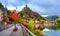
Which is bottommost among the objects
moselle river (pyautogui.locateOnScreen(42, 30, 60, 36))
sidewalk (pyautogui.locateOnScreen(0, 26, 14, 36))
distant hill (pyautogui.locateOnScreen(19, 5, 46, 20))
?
moselle river (pyautogui.locateOnScreen(42, 30, 60, 36))

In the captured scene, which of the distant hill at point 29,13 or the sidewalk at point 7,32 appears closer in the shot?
the sidewalk at point 7,32

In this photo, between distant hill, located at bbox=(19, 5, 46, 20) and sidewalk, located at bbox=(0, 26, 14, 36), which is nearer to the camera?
sidewalk, located at bbox=(0, 26, 14, 36)

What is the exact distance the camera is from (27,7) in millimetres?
3012

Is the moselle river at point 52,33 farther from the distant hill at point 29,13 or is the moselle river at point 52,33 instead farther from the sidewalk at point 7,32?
the sidewalk at point 7,32

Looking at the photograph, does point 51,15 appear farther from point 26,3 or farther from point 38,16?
point 26,3

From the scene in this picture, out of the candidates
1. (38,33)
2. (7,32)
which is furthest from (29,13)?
(7,32)

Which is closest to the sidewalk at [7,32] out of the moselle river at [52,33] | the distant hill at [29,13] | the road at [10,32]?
the road at [10,32]

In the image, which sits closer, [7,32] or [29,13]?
[7,32]

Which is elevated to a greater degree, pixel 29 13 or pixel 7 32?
pixel 29 13

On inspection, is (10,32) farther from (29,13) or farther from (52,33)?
(52,33)

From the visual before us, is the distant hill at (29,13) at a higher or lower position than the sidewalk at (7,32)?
higher

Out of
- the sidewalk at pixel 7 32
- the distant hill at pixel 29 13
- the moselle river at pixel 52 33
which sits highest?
the distant hill at pixel 29 13

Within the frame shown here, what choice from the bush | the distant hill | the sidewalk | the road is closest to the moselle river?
the bush

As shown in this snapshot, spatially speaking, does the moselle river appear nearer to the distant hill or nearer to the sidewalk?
the distant hill
